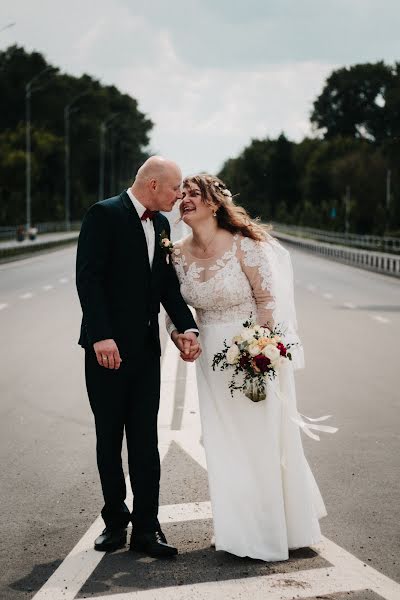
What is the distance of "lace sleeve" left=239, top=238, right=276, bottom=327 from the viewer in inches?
203

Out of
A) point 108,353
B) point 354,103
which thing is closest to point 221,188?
point 108,353

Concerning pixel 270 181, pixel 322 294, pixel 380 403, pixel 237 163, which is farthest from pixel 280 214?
pixel 380 403

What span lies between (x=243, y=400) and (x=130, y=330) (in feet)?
2.15

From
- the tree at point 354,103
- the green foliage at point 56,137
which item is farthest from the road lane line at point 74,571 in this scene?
the tree at point 354,103

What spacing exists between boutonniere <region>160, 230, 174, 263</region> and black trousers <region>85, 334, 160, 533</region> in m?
0.44

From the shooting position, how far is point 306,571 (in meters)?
4.66

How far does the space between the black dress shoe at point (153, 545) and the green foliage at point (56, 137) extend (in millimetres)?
66356

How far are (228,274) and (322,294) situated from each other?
69.0 feet

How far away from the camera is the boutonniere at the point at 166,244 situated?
5.03 meters

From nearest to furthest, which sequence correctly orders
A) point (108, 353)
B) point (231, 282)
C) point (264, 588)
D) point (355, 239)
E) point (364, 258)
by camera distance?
1. point (264, 588)
2. point (108, 353)
3. point (231, 282)
4. point (364, 258)
5. point (355, 239)

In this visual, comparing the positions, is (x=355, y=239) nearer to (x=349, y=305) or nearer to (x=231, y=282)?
(x=349, y=305)

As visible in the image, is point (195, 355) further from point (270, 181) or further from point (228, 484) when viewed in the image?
point (270, 181)

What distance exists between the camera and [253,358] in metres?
4.90

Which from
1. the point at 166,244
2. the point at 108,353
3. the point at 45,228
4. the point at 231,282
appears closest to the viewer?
the point at 108,353
